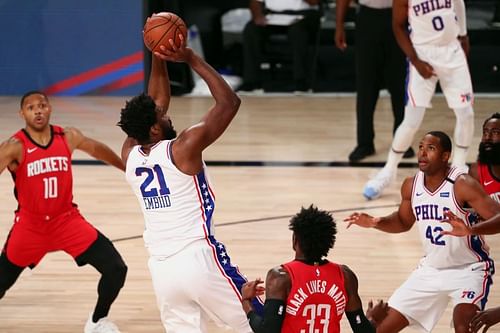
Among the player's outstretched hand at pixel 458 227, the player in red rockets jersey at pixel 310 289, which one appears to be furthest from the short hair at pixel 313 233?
the player's outstretched hand at pixel 458 227

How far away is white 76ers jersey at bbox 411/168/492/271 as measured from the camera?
215 inches

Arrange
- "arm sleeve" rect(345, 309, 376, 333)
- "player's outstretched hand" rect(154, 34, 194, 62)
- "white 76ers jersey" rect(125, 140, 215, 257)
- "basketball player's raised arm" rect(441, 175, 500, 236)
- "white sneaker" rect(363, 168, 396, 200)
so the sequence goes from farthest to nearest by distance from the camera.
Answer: "white sneaker" rect(363, 168, 396, 200), "basketball player's raised arm" rect(441, 175, 500, 236), "white 76ers jersey" rect(125, 140, 215, 257), "player's outstretched hand" rect(154, 34, 194, 62), "arm sleeve" rect(345, 309, 376, 333)

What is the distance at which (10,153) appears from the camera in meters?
6.05

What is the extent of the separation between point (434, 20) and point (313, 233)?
16.3ft

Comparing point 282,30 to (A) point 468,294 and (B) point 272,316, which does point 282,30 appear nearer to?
(A) point 468,294

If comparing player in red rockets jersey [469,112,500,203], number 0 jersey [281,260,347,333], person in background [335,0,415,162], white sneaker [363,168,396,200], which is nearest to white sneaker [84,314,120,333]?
number 0 jersey [281,260,347,333]

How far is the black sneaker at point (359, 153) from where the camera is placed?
1078cm

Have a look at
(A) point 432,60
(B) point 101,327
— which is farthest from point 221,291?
(A) point 432,60

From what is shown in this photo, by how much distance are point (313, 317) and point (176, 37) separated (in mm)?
1500

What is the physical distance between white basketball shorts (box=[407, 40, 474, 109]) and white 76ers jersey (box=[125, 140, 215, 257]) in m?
4.30

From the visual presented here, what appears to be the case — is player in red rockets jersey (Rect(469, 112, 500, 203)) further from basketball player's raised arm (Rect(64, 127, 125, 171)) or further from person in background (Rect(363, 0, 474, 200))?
person in background (Rect(363, 0, 474, 200))

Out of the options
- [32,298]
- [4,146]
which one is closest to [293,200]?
[32,298]

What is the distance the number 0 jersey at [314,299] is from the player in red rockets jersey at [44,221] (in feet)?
6.25

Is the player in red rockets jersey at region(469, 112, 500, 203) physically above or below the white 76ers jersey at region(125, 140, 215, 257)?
below
